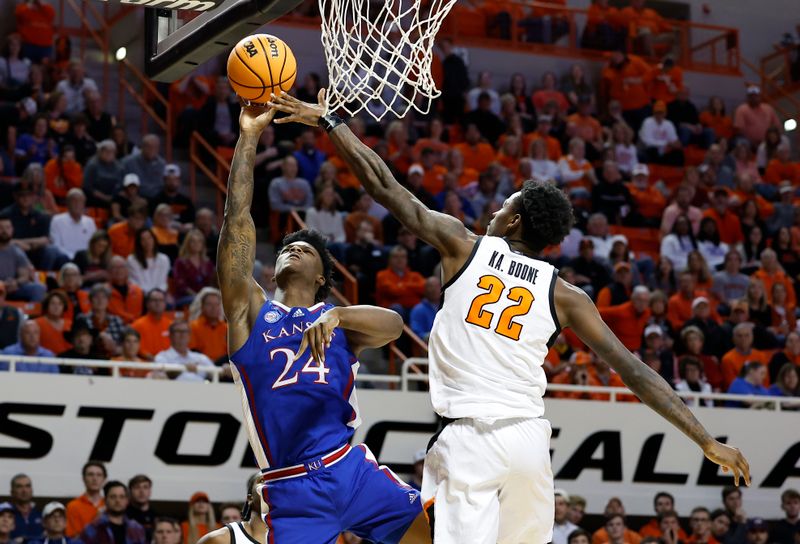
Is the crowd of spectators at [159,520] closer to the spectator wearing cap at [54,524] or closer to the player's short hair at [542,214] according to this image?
the spectator wearing cap at [54,524]

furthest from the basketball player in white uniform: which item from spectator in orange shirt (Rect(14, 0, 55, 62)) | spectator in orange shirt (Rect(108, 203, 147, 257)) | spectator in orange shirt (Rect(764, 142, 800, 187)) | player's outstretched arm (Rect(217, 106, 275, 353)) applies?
spectator in orange shirt (Rect(764, 142, 800, 187))

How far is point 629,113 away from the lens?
18.7 meters

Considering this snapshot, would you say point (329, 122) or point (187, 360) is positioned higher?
point (329, 122)

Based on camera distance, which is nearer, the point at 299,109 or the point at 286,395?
the point at 286,395

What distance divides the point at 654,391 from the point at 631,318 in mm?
8077

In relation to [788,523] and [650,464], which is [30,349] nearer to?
[650,464]

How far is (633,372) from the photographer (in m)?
5.58

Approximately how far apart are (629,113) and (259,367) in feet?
44.9

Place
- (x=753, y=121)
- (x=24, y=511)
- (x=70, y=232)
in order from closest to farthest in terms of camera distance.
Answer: (x=24, y=511)
(x=70, y=232)
(x=753, y=121)

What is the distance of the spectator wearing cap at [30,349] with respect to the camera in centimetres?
1062

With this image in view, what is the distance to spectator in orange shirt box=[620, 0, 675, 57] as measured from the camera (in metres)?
20.5

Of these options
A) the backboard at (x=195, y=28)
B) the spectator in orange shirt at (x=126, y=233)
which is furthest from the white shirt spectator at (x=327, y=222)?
the backboard at (x=195, y=28)

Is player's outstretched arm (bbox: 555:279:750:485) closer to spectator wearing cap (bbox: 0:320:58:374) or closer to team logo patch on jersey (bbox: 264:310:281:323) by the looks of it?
team logo patch on jersey (bbox: 264:310:281:323)

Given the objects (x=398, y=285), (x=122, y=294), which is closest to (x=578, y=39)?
(x=398, y=285)
